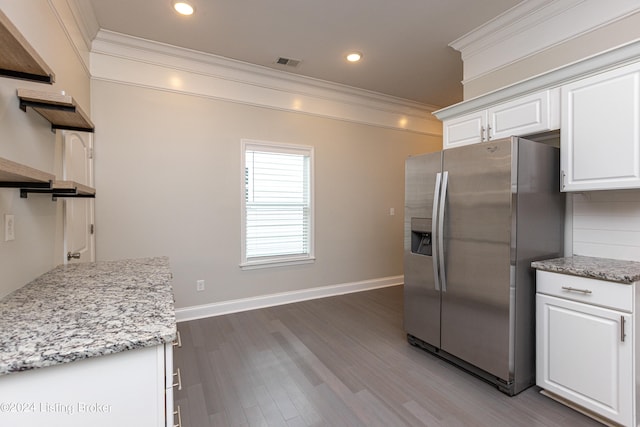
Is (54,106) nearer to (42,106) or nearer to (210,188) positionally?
(42,106)

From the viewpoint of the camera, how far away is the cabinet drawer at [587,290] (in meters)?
1.65

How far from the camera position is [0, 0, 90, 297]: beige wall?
4.57ft

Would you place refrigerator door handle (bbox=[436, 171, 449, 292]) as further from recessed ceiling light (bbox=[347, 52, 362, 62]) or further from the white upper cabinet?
recessed ceiling light (bbox=[347, 52, 362, 62])

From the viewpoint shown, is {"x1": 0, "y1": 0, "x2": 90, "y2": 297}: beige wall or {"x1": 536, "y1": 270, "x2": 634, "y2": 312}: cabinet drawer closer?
{"x1": 0, "y1": 0, "x2": 90, "y2": 297}: beige wall

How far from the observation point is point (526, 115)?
2.27 m

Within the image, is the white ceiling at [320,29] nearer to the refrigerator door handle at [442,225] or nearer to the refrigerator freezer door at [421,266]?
the refrigerator freezer door at [421,266]

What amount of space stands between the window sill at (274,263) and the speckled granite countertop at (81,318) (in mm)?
1919

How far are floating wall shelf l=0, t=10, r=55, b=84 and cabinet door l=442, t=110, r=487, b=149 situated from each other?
285 cm

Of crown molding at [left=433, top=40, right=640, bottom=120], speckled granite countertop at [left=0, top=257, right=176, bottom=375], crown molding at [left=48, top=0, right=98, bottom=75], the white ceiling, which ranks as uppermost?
the white ceiling

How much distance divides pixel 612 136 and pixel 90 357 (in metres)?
2.78

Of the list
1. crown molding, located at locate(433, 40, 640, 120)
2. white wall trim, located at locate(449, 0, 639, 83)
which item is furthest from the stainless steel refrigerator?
white wall trim, located at locate(449, 0, 639, 83)

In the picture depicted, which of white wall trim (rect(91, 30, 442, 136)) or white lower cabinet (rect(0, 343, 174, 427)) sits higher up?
white wall trim (rect(91, 30, 442, 136))

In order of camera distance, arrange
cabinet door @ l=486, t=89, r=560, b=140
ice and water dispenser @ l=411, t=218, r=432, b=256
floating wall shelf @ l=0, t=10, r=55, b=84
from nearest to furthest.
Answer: floating wall shelf @ l=0, t=10, r=55, b=84 → cabinet door @ l=486, t=89, r=560, b=140 → ice and water dispenser @ l=411, t=218, r=432, b=256

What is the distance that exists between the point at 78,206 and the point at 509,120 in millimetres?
3521
